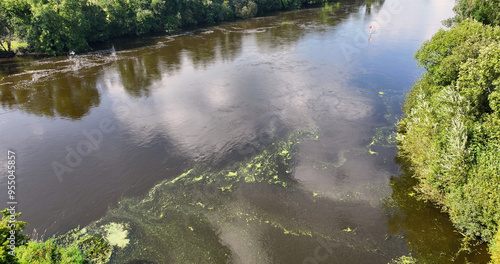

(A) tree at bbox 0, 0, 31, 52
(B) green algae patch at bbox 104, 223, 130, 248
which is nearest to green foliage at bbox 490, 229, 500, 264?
(B) green algae patch at bbox 104, 223, 130, 248

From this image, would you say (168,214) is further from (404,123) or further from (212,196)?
(404,123)

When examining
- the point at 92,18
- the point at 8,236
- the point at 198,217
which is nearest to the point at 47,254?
the point at 8,236

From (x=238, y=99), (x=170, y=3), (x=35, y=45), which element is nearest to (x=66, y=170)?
(x=238, y=99)

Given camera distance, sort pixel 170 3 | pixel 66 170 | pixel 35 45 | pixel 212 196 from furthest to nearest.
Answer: pixel 170 3
pixel 35 45
pixel 66 170
pixel 212 196

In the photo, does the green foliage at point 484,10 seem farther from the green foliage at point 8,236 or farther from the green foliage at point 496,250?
the green foliage at point 8,236

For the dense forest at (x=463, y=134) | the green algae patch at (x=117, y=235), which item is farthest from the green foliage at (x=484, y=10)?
the green algae patch at (x=117, y=235)

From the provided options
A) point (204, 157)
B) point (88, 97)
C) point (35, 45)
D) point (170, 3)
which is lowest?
point (204, 157)

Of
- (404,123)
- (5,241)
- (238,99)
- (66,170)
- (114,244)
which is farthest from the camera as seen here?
(238,99)
